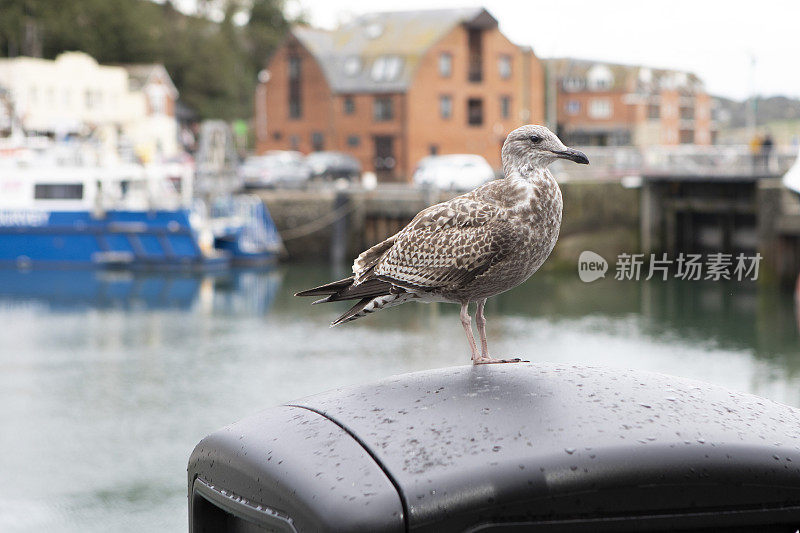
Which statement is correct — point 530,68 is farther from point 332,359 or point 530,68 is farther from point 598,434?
point 598,434

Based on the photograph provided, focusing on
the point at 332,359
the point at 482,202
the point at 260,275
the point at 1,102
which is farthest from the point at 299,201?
the point at 482,202

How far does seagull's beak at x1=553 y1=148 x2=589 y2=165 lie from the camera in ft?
8.23

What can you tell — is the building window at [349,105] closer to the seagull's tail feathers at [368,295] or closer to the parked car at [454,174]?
the parked car at [454,174]

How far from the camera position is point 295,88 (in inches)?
1986

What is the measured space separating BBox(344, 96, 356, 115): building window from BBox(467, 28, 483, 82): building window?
5356 millimetres

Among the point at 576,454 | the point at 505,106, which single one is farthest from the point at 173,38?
the point at 576,454

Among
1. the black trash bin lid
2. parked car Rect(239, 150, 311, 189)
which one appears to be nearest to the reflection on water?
parked car Rect(239, 150, 311, 189)

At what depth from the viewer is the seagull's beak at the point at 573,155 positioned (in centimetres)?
251

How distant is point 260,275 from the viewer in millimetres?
34375

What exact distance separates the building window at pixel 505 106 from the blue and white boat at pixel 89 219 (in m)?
15.7

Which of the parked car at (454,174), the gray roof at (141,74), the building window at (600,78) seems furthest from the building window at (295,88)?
the building window at (600,78)

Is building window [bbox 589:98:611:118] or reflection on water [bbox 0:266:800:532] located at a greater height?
building window [bbox 589:98:611:118]

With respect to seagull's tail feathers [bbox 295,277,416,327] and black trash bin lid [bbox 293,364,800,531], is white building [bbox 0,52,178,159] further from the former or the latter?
black trash bin lid [bbox 293,364,800,531]

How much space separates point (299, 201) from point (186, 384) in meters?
19.5
